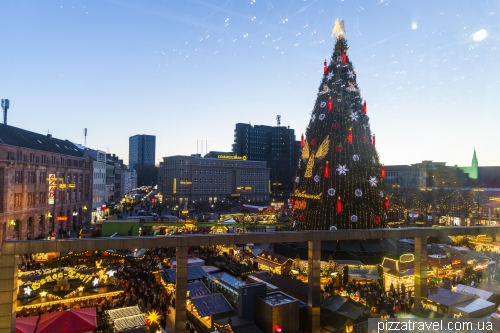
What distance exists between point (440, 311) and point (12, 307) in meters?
17.9

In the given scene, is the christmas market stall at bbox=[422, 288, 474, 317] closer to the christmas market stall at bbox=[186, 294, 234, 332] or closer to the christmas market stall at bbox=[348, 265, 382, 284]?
the christmas market stall at bbox=[348, 265, 382, 284]

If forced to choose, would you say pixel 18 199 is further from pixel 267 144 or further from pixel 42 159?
pixel 267 144

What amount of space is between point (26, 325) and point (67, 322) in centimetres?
154

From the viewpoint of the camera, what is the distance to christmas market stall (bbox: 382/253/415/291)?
21.1m

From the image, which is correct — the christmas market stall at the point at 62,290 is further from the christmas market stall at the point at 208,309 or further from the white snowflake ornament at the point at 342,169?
the white snowflake ornament at the point at 342,169

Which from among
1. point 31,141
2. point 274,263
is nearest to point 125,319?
point 274,263

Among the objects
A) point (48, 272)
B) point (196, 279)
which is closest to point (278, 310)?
point (196, 279)

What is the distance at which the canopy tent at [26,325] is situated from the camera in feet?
41.1

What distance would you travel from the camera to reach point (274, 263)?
25547mm

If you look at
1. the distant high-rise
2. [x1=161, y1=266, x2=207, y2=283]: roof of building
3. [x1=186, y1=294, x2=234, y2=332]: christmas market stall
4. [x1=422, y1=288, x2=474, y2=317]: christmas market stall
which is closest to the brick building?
[x1=161, y1=266, x2=207, y2=283]: roof of building

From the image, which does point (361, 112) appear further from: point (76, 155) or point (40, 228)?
point (76, 155)

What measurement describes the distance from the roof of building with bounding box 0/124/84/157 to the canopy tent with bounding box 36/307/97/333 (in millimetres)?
30467

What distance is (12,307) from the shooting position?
32.1ft

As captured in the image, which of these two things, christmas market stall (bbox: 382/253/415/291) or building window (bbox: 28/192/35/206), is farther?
building window (bbox: 28/192/35/206)
